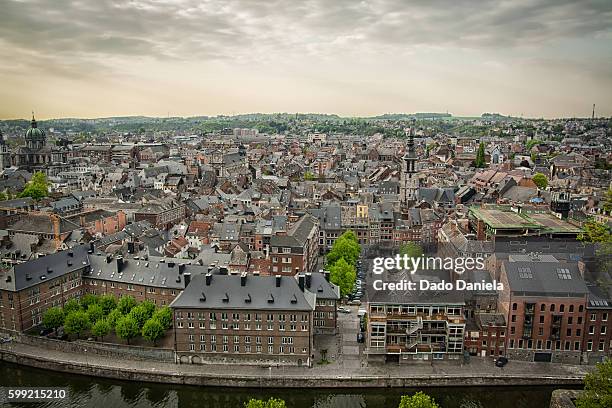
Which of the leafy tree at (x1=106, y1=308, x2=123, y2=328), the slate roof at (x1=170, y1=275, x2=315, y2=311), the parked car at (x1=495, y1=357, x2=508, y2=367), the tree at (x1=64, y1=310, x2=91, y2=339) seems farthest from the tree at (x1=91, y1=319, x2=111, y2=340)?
the parked car at (x1=495, y1=357, x2=508, y2=367)

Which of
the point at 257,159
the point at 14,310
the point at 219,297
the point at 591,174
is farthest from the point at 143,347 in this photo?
the point at 257,159

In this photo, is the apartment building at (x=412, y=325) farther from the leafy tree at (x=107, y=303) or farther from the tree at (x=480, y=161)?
the tree at (x=480, y=161)

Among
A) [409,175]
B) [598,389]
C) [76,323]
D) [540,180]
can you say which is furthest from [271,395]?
[540,180]

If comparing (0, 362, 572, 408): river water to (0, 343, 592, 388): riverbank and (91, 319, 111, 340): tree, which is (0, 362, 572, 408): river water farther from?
(91, 319, 111, 340): tree

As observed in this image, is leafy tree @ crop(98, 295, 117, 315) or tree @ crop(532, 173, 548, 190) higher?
tree @ crop(532, 173, 548, 190)

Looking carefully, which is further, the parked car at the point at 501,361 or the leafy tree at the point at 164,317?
the leafy tree at the point at 164,317

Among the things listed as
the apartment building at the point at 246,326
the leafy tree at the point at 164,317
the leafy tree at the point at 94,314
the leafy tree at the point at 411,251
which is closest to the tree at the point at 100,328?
the leafy tree at the point at 94,314
